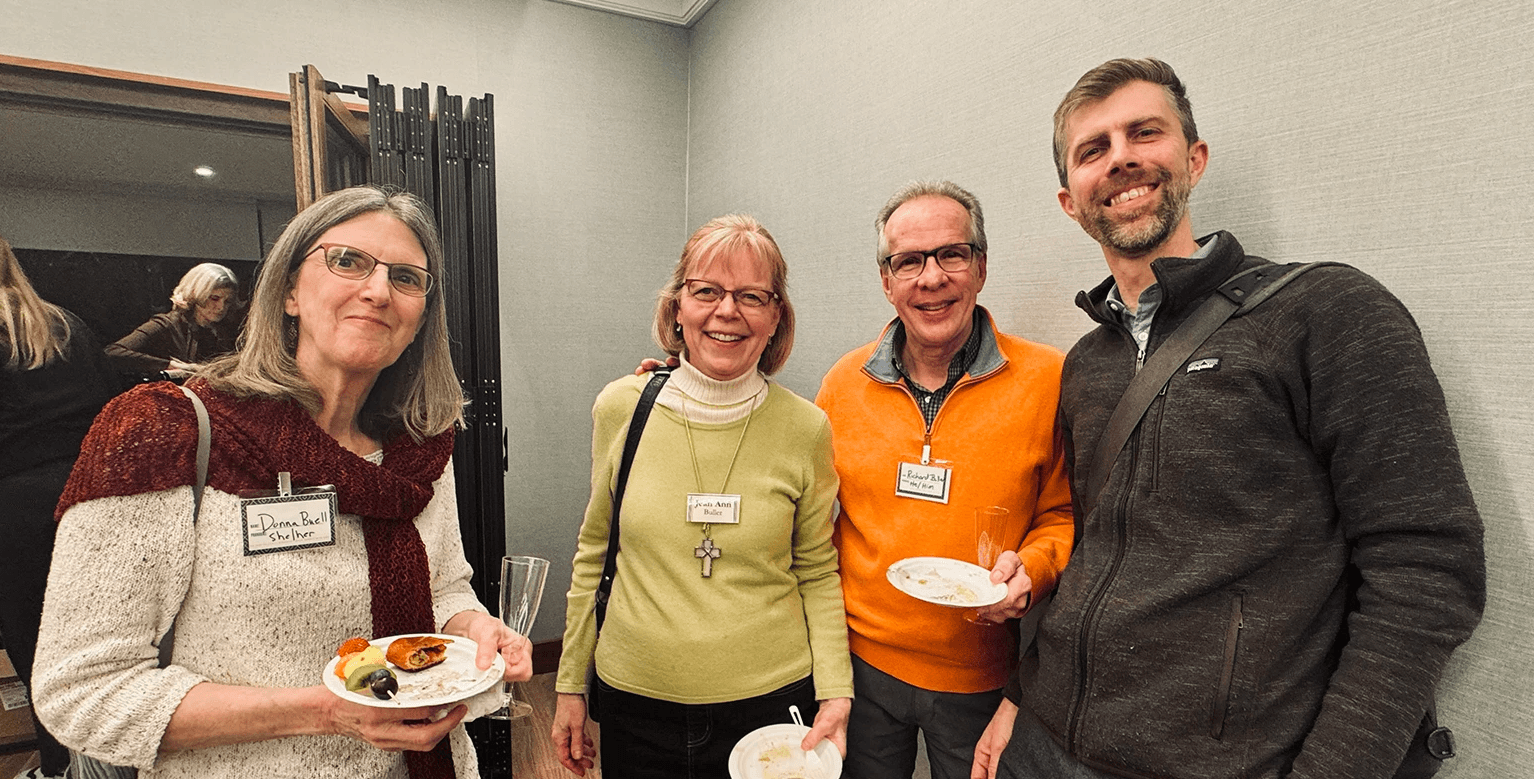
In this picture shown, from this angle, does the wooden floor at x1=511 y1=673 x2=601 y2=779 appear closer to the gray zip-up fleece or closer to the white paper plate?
the white paper plate

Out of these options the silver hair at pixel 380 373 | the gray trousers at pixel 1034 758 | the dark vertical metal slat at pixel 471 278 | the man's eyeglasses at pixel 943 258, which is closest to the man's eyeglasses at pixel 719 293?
the man's eyeglasses at pixel 943 258

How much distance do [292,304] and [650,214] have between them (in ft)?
9.83

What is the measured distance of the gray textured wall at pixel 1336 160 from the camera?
37.8 inches

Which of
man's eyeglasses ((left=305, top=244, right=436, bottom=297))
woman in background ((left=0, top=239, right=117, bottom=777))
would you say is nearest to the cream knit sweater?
man's eyeglasses ((left=305, top=244, right=436, bottom=297))

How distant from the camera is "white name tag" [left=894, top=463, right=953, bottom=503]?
4.83ft

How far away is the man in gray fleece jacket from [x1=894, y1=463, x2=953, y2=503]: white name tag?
0.99ft

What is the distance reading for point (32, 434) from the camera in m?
2.21

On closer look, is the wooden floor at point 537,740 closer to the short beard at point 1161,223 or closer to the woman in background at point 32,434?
the woman in background at point 32,434

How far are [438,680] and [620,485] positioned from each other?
56 cm

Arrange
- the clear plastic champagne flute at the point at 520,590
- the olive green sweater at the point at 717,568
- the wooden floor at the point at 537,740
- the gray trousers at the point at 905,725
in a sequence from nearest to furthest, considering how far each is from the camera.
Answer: the clear plastic champagne flute at the point at 520,590, the olive green sweater at the point at 717,568, the gray trousers at the point at 905,725, the wooden floor at the point at 537,740

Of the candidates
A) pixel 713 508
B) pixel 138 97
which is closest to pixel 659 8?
pixel 138 97

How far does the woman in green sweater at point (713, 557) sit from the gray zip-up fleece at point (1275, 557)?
54 cm

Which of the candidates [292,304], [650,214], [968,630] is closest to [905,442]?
[968,630]

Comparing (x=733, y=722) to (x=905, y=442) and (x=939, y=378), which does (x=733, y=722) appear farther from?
(x=939, y=378)
